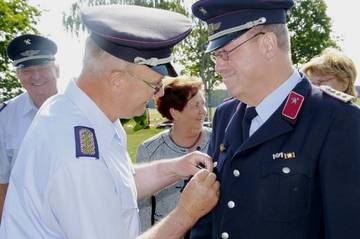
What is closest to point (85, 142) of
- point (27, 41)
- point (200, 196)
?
point (200, 196)

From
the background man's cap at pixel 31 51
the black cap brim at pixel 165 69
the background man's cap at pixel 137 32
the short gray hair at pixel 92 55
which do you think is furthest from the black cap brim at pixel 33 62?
the short gray hair at pixel 92 55

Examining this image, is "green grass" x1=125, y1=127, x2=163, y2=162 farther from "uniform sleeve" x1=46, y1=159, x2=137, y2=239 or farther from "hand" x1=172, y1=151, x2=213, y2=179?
"uniform sleeve" x1=46, y1=159, x2=137, y2=239

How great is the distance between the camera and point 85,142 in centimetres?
218

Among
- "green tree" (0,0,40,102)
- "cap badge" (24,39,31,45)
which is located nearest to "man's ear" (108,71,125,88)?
"cap badge" (24,39,31,45)

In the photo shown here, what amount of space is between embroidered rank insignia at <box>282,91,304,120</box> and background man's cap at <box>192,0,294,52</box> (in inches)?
14.5

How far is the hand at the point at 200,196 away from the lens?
8.26ft

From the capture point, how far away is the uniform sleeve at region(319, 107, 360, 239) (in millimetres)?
2225

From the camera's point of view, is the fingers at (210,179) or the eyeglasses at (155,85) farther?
the fingers at (210,179)

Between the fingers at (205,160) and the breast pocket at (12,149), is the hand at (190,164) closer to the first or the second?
the fingers at (205,160)

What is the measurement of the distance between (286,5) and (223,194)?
96 cm

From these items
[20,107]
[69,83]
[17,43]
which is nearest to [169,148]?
[20,107]

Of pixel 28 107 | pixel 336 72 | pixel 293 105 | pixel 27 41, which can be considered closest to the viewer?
pixel 293 105

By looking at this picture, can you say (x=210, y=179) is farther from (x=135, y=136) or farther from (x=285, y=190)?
(x=135, y=136)

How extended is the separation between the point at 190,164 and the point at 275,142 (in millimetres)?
669
